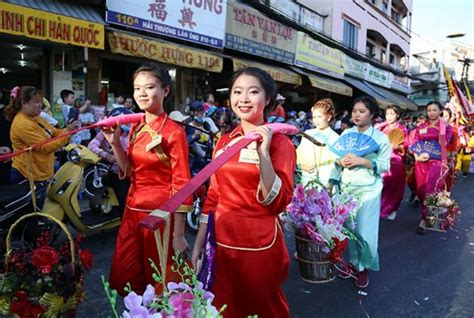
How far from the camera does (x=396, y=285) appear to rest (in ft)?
12.8

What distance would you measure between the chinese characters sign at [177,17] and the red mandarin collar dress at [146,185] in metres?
6.21

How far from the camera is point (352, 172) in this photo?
3850 millimetres

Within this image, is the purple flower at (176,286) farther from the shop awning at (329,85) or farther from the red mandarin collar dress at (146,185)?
the shop awning at (329,85)

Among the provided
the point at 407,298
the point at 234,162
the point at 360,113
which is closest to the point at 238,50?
the point at 360,113

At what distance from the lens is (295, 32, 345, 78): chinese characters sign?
48.0 ft

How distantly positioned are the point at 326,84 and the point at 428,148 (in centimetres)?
941

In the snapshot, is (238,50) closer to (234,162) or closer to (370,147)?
(370,147)

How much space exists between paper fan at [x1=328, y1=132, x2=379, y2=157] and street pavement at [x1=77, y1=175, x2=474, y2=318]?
1192 millimetres

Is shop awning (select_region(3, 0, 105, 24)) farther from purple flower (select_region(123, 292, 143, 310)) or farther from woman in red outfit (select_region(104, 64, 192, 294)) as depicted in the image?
purple flower (select_region(123, 292, 143, 310))

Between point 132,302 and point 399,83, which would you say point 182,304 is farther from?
point 399,83

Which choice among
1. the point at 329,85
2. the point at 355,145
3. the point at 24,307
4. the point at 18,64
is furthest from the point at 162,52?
the point at 329,85

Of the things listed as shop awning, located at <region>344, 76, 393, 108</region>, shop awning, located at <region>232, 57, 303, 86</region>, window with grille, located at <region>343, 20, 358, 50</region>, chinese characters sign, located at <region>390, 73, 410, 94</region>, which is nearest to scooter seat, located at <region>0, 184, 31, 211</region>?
shop awning, located at <region>232, 57, 303, 86</region>

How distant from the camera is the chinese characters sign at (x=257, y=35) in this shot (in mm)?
11164

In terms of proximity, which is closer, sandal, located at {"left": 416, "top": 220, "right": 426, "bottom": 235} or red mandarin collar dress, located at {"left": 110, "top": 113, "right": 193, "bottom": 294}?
red mandarin collar dress, located at {"left": 110, "top": 113, "right": 193, "bottom": 294}
